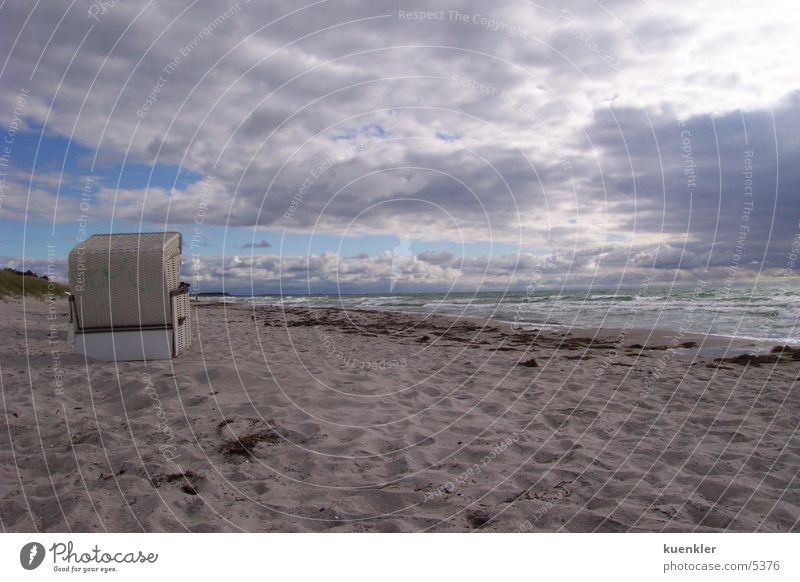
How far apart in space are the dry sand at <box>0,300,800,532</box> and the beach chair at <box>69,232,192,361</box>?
1.65ft

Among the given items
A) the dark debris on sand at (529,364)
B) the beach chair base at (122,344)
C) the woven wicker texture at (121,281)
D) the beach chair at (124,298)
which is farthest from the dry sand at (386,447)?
the woven wicker texture at (121,281)

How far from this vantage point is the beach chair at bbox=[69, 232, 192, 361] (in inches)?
346

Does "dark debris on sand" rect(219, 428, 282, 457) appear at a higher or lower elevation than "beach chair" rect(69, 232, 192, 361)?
lower

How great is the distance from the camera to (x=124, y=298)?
29.3ft

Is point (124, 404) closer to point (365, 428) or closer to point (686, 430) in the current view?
point (365, 428)

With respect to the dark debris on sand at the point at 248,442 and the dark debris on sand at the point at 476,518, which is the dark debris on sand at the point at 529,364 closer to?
the dark debris on sand at the point at 248,442

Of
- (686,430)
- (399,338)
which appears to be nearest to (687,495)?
(686,430)

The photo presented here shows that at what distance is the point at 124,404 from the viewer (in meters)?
6.64

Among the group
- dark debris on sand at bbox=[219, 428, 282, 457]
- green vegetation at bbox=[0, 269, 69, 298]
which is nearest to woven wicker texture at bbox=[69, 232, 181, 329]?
dark debris on sand at bbox=[219, 428, 282, 457]

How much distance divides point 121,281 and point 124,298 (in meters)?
0.29

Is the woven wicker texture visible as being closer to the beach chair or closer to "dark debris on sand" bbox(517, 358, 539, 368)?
the beach chair

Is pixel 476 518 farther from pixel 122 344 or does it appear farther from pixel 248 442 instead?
pixel 122 344

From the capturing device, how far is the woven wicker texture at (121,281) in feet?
28.8

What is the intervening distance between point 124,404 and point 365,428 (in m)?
3.09
